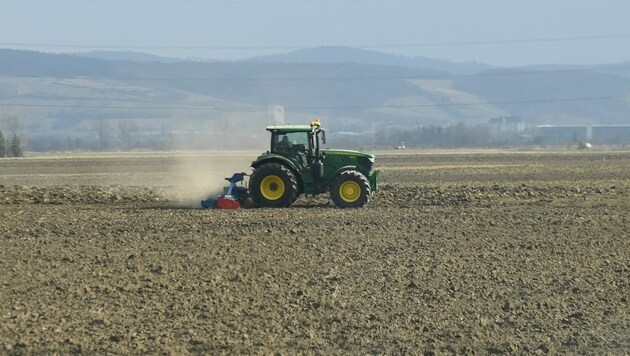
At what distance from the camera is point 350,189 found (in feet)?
77.5

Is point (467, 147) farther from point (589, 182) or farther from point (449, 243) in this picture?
point (449, 243)

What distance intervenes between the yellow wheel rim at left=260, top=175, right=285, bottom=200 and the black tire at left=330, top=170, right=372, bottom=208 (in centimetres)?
115

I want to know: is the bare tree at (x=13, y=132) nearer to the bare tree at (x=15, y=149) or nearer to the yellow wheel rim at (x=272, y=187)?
the bare tree at (x=15, y=149)

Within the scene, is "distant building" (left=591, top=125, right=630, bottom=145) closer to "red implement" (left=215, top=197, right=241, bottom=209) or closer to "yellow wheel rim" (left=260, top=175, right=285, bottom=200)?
"yellow wheel rim" (left=260, top=175, right=285, bottom=200)

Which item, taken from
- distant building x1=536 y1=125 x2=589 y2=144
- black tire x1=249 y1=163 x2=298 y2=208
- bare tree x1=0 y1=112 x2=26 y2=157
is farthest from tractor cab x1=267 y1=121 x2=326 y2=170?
distant building x1=536 y1=125 x2=589 y2=144

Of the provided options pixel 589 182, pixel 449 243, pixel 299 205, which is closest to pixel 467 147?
pixel 589 182

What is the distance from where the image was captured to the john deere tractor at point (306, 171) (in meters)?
23.5

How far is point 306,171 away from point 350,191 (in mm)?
1117

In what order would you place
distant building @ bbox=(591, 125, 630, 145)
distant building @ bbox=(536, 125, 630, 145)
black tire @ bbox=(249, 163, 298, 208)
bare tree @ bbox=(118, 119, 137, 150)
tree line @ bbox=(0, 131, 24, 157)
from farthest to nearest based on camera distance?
distant building @ bbox=(536, 125, 630, 145) < distant building @ bbox=(591, 125, 630, 145) < bare tree @ bbox=(118, 119, 137, 150) < tree line @ bbox=(0, 131, 24, 157) < black tire @ bbox=(249, 163, 298, 208)

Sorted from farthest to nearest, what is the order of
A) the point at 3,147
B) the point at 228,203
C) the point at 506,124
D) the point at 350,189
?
the point at 506,124
the point at 3,147
the point at 228,203
the point at 350,189

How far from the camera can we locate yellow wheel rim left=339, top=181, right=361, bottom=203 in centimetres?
2356

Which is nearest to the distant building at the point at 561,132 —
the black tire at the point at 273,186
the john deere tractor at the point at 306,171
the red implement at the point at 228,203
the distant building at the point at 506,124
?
the distant building at the point at 506,124

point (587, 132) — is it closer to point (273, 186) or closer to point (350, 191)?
point (350, 191)

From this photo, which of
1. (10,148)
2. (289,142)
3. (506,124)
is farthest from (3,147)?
(506,124)
